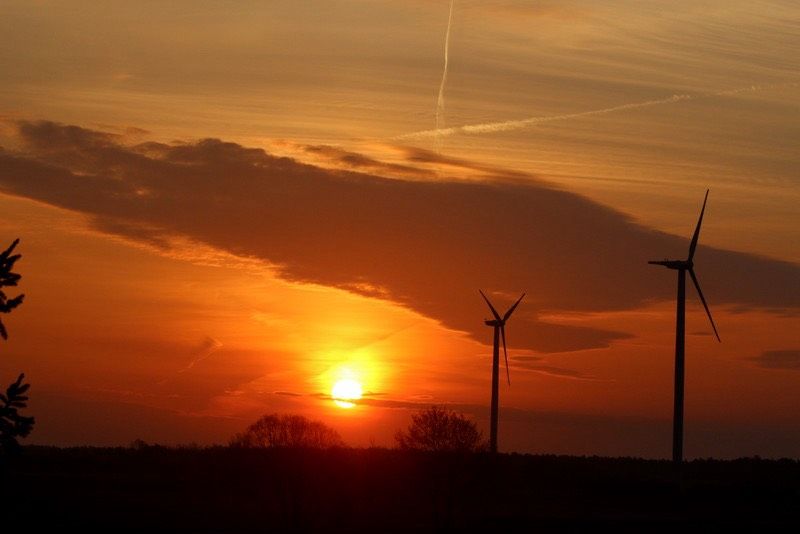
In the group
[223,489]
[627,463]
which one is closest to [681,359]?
[223,489]

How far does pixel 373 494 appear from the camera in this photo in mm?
92188

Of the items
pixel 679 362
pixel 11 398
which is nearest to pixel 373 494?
pixel 679 362

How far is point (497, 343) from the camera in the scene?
101m

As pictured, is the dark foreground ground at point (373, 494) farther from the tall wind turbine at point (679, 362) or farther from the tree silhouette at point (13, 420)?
the tree silhouette at point (13, 420)

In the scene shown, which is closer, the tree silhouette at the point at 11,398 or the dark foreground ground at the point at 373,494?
the tree silhouette at the point at 11,398

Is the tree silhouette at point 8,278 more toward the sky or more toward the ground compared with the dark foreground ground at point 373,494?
more toward the sky

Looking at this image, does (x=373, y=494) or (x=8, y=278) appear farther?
(x=373, y=494)

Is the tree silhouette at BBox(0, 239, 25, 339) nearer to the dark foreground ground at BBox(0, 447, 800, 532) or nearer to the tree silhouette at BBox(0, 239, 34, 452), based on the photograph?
the tree silhouette at BBox(0, 239, 34, 452)

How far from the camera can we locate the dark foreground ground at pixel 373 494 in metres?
75.5

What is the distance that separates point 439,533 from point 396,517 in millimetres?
10774

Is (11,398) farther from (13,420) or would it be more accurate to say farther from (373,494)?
(373,494)

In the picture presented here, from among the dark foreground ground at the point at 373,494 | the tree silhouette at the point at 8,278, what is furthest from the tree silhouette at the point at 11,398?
the dark foreground ground at the point at 373,494

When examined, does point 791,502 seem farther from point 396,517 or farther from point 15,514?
point 15,514

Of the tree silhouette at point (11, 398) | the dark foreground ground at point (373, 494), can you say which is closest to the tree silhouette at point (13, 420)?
the tree silhouette at point (11, 398)
